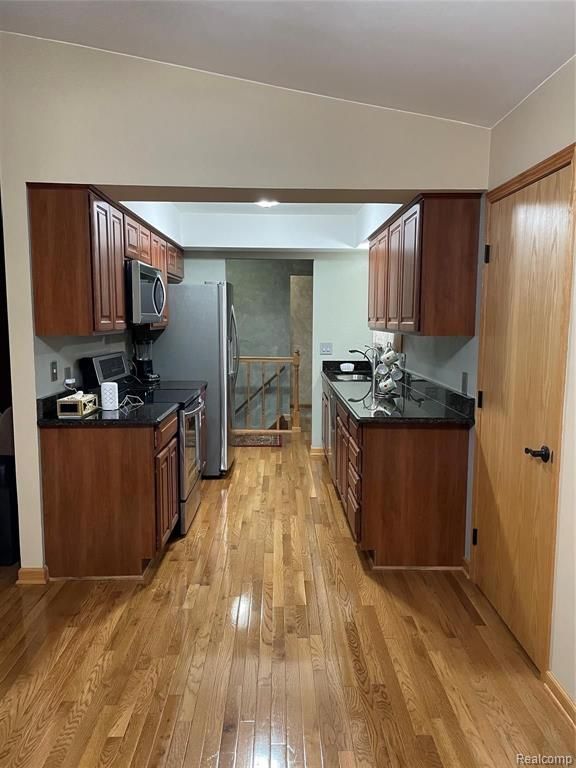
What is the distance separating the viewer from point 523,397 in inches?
96.5

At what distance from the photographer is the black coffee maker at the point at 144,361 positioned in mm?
4715

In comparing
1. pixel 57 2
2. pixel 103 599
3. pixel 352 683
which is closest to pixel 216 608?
pixel 103 599

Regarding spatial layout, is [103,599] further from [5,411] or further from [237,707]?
[5,411]

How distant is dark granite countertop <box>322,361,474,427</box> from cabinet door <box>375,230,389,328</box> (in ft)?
1.91

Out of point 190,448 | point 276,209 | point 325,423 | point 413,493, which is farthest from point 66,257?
point 325,423

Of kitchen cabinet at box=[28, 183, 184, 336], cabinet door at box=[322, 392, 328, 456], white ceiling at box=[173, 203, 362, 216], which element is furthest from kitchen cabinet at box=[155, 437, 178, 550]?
white ceiling at box=[173, 203, 362, 216]

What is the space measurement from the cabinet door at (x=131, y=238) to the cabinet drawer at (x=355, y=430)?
6.24 feet

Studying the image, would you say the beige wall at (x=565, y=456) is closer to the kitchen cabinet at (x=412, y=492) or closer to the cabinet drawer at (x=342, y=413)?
the kitchen cabinet at (x=412, y=492)

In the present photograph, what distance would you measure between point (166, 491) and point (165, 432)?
1.20 feet

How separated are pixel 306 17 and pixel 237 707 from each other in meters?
2.68

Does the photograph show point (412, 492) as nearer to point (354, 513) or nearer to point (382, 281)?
point (354, 513)

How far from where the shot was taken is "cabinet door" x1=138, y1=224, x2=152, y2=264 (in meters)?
4.01

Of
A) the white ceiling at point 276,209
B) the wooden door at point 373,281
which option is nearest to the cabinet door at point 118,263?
the white ceiling at point 276,209

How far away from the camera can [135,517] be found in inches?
122
